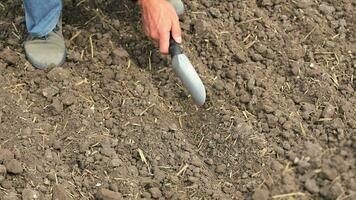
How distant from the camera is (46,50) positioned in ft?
9.34

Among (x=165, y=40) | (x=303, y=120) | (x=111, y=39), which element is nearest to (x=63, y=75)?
(x=111, y=39)

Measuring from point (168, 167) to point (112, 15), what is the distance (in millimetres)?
816

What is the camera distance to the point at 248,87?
2.75m

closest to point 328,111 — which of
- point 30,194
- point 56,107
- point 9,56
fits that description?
point 56,107

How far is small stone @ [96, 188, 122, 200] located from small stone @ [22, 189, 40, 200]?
0.21m

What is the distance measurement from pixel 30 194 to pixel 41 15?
0.74 m

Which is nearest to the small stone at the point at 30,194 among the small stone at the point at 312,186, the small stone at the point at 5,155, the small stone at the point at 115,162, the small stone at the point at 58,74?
the small stone at the point at 5,155

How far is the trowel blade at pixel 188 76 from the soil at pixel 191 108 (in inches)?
3.9

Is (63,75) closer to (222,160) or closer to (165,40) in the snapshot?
(165,40)

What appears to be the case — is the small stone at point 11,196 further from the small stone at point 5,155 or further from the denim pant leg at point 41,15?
the denim pant leg at point 41,15

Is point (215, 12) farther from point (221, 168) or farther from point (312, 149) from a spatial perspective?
point (312, 149)

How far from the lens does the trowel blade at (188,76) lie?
2.60 meters

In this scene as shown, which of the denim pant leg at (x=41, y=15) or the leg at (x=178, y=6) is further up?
the denim pant leg at (x=41, y=15)

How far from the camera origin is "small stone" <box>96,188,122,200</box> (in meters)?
2.39
